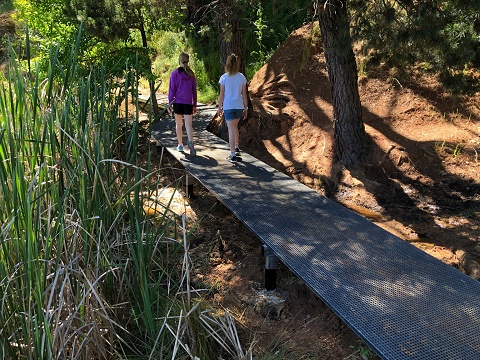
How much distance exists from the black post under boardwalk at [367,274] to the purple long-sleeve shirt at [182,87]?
1.44 meters

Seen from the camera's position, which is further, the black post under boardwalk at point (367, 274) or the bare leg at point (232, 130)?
the bare leg at point (232, 130)

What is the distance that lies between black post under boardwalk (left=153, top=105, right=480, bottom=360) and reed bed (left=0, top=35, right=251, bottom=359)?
791 mm

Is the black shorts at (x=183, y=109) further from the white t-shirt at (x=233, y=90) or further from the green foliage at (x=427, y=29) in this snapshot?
the green foliage at (x=427, y=29)

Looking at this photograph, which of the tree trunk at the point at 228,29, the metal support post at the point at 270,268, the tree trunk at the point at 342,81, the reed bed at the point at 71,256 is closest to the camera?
the reed bed at the point at 71,256

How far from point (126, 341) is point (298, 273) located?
3.99 ft

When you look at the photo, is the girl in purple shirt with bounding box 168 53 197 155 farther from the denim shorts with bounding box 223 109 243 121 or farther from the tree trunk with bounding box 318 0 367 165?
the tree trunk with bounding box 318 0 367 165

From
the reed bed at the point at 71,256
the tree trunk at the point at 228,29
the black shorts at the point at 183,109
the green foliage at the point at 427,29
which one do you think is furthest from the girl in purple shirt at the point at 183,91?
the reed bed at the point at 71,256

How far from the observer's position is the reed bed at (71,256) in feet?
7.59

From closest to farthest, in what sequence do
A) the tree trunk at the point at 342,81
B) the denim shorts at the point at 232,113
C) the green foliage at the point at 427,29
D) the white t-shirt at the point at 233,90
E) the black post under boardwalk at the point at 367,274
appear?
1. the black post under boardwalk at the point at 367,274
2. the green foliage at the point at 427,29
3. the tree trunk at the point at 342,81
4. the white t-shirt at the point at 233,90
5. the denim shorts at the point at 232,113

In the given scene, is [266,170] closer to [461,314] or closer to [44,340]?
[461,314]

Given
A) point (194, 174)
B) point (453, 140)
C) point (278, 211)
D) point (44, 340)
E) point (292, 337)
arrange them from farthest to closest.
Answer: point (453, 140) → point (194, 174) → point (278, 211) → point (292, 337) → point (44, 340)

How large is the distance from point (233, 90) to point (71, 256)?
4.03 meters

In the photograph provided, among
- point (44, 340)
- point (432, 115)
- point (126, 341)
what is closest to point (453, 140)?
point (432, 115)

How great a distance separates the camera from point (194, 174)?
5.60 meters
